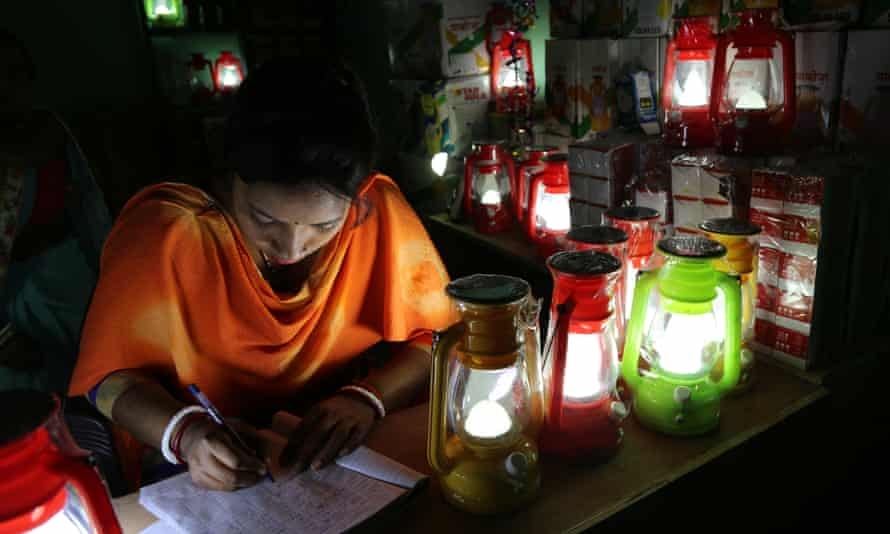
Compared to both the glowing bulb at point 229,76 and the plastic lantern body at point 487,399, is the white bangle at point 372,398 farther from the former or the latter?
the glowing bulb at point 229,76

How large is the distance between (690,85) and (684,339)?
87 cm

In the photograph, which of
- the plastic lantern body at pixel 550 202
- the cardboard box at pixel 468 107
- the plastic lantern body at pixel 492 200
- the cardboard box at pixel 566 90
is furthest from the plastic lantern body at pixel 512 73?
the plastic lantern body at pixel 550 202

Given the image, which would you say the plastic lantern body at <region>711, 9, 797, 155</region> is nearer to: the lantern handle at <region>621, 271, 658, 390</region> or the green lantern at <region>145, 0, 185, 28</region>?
the lantern handle at <region>621, 271, 658, 390</region>

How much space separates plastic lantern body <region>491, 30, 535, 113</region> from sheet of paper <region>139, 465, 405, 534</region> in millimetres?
1924

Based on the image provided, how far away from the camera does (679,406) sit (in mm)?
1022

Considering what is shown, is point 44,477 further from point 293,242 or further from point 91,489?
point 293,242

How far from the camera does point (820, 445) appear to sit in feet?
4.16

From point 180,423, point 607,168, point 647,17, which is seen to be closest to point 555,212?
point 607,168

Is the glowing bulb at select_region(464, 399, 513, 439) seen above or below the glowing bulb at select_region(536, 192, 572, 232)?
below

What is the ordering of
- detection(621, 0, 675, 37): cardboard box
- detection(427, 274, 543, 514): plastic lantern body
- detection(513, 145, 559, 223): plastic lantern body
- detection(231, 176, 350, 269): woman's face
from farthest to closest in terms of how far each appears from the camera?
detection(513, 145, 559, 223): plastic lantern body → detection(621, 0, 675, 37): cardboard box → detection(231, 176, 350, 269): woman's face → detection(427, 274, 543, 514): plastic lantern body

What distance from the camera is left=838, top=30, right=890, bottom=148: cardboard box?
131cm

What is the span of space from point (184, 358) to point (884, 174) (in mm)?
1400

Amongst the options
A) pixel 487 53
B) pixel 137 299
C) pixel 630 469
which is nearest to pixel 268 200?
pixel 137 299

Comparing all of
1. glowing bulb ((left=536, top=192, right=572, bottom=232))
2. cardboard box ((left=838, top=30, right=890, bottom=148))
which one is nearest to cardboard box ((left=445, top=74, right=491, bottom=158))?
glowing bulb ((left=536, top=192, right=572, bottom=232))
